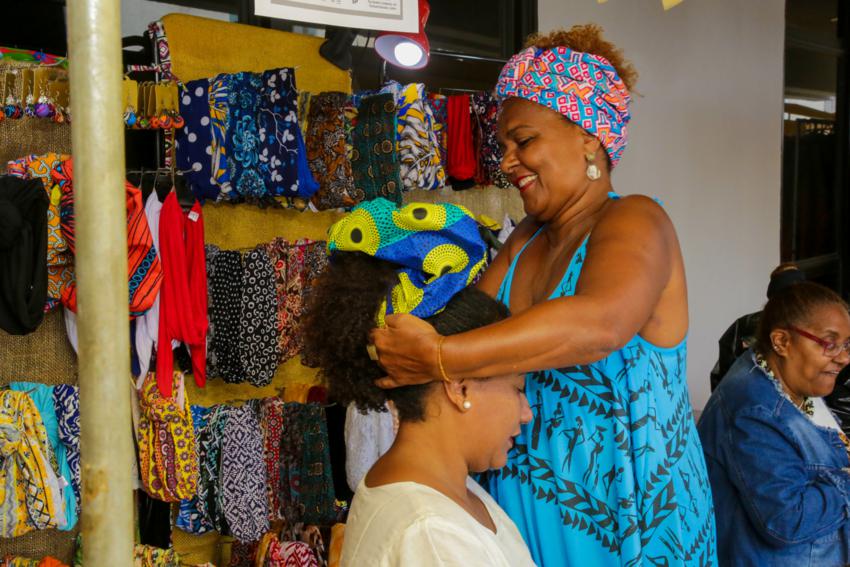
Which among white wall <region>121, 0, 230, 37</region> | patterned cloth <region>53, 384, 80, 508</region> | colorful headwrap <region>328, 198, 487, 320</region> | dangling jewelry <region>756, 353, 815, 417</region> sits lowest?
patterned cloth <region>53, 384, 80, 508</region>

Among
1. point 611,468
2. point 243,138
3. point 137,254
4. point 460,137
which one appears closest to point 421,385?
point 611,468

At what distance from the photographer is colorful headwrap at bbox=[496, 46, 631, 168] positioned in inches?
74.5

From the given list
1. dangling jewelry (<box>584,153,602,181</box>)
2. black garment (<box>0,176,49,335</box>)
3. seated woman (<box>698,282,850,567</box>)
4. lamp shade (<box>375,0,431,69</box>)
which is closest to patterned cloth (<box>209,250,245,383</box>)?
black garment (<box>0,176,49,335</box>)

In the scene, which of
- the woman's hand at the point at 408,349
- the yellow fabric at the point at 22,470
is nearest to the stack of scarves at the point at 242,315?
the yellow fabric at the point at 22,470

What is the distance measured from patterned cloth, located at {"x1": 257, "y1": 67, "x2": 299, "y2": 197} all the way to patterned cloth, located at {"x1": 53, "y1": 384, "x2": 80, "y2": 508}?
47.3 inches

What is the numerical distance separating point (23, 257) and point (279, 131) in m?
1.22

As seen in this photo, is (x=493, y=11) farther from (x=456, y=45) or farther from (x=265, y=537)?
(x=265, y=537)

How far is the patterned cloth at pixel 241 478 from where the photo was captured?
3.84 m

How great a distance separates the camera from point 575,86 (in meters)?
1.90

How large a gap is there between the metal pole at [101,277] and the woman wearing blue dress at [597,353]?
883 millimetres

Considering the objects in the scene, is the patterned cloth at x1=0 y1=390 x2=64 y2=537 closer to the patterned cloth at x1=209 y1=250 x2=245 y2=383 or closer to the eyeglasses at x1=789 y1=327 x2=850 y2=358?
the patterned cloth at x1=209 y1=250 x2=245 y2=383

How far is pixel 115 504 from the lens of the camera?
0.90 metres

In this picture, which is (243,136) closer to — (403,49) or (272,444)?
(403,49)

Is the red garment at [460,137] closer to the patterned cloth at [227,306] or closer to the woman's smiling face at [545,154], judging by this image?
the patterned cloth at [227,306]
